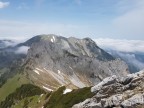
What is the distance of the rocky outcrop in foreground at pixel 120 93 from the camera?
252 feet

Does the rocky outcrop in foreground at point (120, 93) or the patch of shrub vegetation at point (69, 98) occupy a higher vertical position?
the rocky outcrop in foreground at point (120, 93)

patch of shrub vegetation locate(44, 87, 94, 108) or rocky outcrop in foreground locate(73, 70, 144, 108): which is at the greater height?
rocky outcrop in foreground locate(73, 70, 144, 108)

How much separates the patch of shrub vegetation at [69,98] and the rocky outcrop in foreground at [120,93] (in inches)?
1302

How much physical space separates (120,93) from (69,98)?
60.9 meters

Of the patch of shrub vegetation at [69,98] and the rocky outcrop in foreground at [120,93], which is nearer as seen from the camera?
the rocky outcrop in foreground at [120,93]

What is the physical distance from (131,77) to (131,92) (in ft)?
36.1

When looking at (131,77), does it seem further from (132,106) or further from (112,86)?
(132,106)

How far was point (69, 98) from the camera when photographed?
147375 mm

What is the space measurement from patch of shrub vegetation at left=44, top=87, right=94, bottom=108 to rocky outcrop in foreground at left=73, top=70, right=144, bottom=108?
33065mm

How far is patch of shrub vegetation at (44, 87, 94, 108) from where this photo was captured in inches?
5361

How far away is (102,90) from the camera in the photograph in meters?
95.5

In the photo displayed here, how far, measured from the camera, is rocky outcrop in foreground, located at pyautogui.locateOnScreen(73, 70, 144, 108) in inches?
3018

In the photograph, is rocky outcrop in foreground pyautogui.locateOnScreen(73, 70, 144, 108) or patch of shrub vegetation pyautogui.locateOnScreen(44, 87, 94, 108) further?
patch of shrub vegetation pyautogui.locateOnScreen(44, 87, 94, 108)

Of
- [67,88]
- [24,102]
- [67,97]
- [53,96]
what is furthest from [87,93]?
[24,102]
